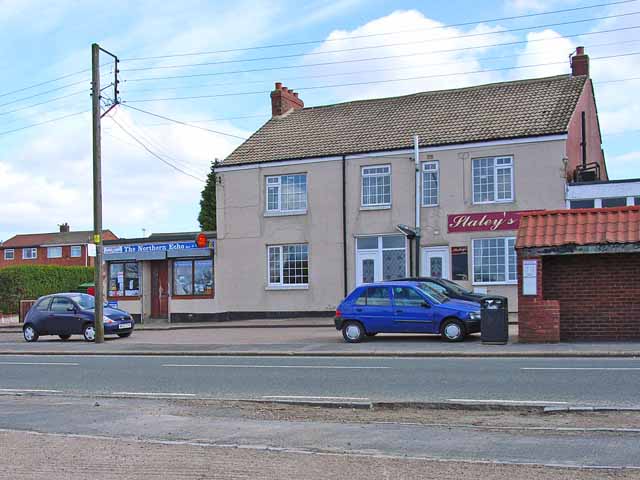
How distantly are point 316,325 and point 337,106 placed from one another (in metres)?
12.0

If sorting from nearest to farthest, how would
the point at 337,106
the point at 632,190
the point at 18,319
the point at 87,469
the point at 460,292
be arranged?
the point at 87,469, the point at 460,292, the point at 632,190, the point at 337,106, the point at 18,319

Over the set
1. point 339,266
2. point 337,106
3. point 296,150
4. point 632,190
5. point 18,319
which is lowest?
point 18,319

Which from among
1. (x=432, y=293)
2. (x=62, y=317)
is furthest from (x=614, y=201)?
(x=62, y=317)

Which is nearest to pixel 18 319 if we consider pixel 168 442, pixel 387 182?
pixel 387 182

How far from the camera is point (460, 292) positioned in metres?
22.9

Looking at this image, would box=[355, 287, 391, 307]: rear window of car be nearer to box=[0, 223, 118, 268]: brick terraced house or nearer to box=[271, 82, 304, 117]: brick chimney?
box=[271, 82, 304, 117]: brick chimney

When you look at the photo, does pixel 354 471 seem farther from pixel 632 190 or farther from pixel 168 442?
pixel 632 190

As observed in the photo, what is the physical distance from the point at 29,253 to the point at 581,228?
69174 millimetres

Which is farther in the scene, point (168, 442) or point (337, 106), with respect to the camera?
point (337, 106)

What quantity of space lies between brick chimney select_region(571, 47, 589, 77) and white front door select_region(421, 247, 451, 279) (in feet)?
30.5

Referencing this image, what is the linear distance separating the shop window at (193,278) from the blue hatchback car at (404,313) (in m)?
14.1

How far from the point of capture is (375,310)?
20734 mm

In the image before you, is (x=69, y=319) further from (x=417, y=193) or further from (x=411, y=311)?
(x=417, y=193)

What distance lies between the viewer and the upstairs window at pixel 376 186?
30.6 m
